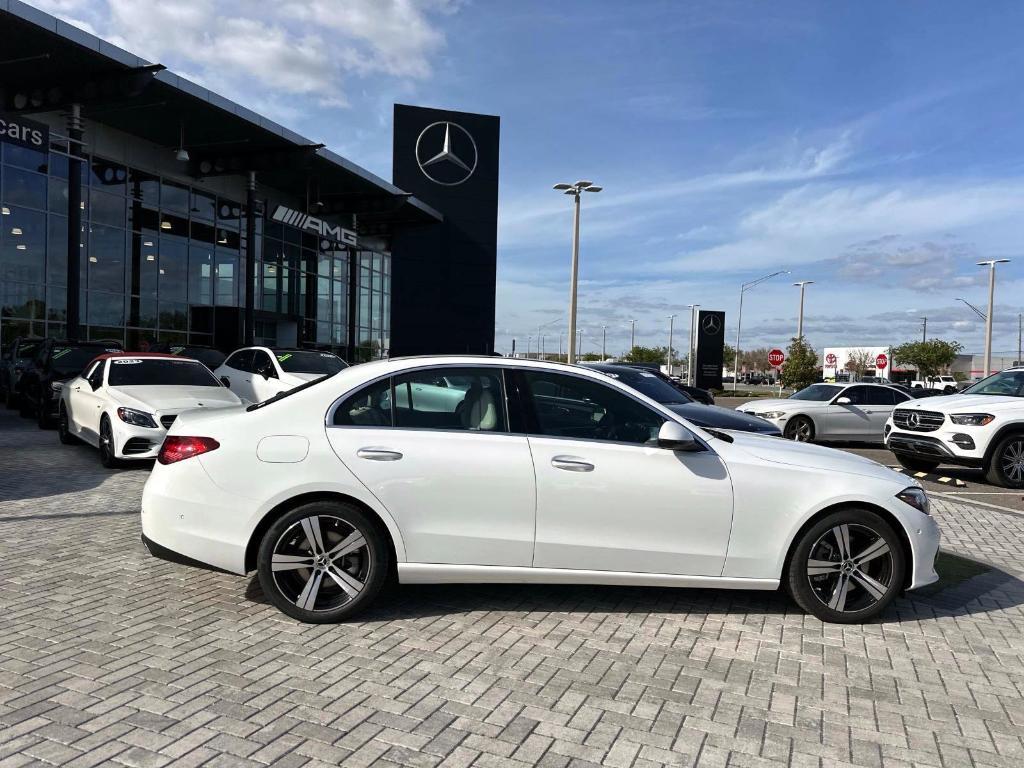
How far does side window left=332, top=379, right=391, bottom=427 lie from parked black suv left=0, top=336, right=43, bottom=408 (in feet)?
49.5

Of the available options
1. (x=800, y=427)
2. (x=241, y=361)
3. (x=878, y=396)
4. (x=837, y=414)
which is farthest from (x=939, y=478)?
(x=241, y=361)

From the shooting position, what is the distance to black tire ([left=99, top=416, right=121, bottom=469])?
374 inches

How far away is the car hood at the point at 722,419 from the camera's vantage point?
32.8ft

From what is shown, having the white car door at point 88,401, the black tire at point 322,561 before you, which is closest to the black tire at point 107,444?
the white car door at point 88,401

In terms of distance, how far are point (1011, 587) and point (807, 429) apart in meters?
10.7

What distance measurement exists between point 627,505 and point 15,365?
59.9 ft

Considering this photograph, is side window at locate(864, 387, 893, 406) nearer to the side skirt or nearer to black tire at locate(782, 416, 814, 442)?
black tire at locate(782, 416, 814, 442)

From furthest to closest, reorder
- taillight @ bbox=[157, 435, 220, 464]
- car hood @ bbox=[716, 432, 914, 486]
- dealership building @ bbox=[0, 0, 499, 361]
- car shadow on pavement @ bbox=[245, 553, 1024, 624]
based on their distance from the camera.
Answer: dealership building @ bbox=[0, 0, 499, 361], car shadow on pavement @ bbox=[245, 553, 1024, 624], car hood @ bbox=[716, 432, 914, 486], taillight @ bbox=[157, 435, 220, 464]

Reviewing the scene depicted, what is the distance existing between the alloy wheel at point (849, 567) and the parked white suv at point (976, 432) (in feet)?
23.5

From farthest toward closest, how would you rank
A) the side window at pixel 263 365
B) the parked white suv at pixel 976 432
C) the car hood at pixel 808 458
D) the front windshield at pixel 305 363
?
the front windshield at pixel 305 363
the side window at pixel 263 365
the parked white suv at pixel 976 432
the car hood at pixel 808 458

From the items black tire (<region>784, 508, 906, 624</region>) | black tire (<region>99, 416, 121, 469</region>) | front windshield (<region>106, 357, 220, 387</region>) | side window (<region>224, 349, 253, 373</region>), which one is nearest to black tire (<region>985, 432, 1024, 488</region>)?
black tire (<region>784, 508, 906, 624</region>)

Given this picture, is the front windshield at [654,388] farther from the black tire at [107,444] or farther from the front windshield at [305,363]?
the black tire at [107,444]

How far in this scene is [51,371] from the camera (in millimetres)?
14156

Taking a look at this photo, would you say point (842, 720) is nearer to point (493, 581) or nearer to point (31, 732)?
point (493, 581)
